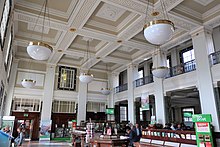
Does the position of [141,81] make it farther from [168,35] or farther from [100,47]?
[168,35]

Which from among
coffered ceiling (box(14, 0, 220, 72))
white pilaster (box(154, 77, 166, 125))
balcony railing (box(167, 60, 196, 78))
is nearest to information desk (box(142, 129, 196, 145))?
white pilaster (box(154, 77, 166, 125))

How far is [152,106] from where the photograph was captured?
16391 millimetres

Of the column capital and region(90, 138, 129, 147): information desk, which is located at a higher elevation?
the column capital

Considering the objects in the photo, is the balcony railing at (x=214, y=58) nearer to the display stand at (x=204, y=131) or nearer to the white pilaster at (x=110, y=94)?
the display stand at (x=204, y=131)

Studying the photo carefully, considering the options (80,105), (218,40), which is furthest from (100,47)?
(218,40)

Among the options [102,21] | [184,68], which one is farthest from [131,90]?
[102,21]

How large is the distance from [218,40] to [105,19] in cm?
663

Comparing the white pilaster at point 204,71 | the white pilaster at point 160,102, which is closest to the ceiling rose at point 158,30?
the white pilaster at point 204,71

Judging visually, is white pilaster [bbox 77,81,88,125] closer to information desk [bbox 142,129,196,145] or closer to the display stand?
information desk [bbox 142,129,196,145]

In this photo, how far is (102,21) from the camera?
30.4 ft

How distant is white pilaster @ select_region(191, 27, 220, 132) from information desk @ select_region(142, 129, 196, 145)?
169cm

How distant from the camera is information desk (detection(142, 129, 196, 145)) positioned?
6925 mm

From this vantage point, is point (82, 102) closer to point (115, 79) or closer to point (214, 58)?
point (115, 79)

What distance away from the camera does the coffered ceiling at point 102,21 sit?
7.64 meters
